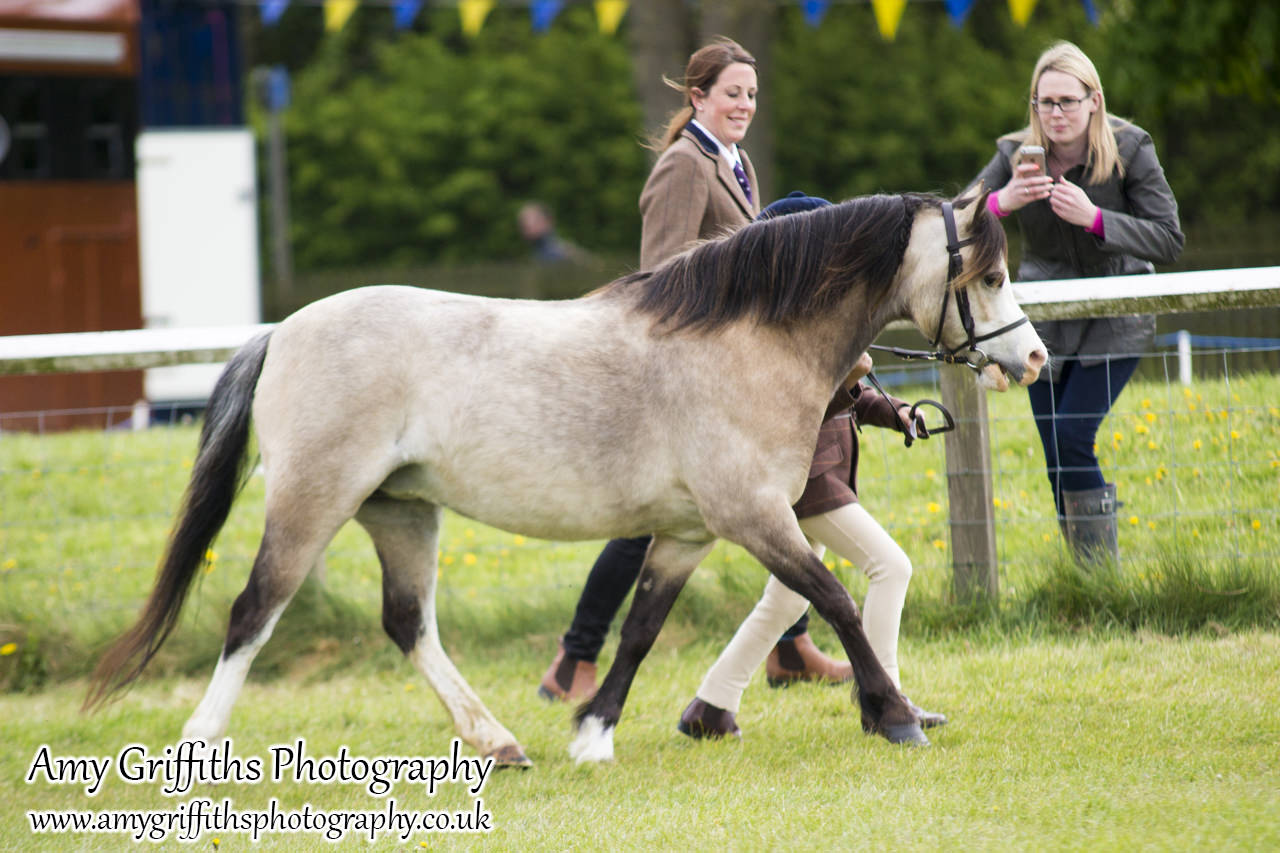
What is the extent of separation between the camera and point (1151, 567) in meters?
5.45

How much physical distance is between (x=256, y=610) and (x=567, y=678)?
142cm

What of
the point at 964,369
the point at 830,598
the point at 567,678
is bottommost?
the point at 567,678

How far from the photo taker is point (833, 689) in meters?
5.18

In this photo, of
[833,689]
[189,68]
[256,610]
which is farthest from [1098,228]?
[189,68]

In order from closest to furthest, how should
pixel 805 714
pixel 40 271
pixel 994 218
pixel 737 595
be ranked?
1. pixel 994 218
2. pixel 805 714
3. pixel 737 595
4. pixel 40 271

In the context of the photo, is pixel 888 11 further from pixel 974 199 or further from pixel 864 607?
pixel 864 607

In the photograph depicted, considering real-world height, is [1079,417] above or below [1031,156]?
below

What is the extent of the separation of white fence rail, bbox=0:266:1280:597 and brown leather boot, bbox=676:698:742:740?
4.87 feet

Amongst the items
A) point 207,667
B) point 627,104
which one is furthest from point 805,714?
point 627,104

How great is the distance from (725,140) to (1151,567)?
235 centimetres

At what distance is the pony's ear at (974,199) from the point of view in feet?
13.7

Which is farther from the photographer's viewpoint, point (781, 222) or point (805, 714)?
point (805, 714)

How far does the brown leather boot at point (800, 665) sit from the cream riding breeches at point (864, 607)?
0.64 meters

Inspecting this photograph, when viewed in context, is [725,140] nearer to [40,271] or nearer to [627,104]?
[40,271]
